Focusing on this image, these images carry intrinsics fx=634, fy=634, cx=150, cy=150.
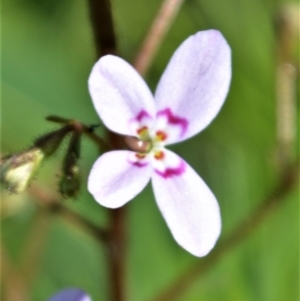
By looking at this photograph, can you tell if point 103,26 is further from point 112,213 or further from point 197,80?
point 112,213

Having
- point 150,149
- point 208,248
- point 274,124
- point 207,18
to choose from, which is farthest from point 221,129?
point 208,248

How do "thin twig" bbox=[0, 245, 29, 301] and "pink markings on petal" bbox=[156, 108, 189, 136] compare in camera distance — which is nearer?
"pink markings on petal" bbox=[156, 108, 189, 136]

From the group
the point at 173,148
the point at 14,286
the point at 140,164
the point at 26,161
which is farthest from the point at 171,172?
the point at 173,148

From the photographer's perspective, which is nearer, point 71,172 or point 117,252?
point 71,172

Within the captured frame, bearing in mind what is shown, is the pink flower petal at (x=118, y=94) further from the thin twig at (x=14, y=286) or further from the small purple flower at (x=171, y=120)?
the thin twig at (x=14, y=286)

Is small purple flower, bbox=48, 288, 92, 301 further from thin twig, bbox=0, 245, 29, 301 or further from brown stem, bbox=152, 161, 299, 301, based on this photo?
thin twig, bbox=0, 245, 29, 301

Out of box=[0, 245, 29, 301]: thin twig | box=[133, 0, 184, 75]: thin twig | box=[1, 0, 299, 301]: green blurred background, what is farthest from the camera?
box=[1, 0, 299, 301]: green blurred background

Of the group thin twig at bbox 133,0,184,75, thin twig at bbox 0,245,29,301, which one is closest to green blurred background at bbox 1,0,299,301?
thin twig at bbox 0,245,29,301
